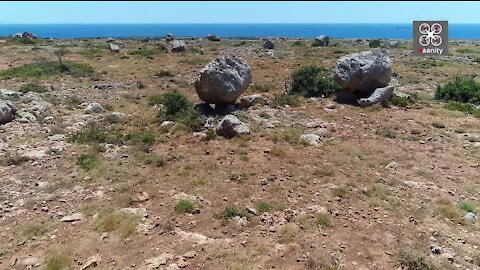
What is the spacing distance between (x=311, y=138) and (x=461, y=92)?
1121 centimetres

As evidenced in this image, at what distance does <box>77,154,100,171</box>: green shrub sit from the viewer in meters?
12.9

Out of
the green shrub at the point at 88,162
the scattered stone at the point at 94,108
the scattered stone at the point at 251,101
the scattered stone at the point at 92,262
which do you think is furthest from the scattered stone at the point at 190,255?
the scattered stone at the point at 94,108

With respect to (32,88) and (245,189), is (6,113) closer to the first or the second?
(32,88)

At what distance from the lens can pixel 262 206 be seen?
10547mm

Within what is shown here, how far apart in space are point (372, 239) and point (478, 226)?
2735 mm

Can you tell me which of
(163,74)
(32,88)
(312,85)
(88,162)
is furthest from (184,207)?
(163,74)

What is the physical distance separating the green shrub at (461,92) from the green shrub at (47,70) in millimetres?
21116

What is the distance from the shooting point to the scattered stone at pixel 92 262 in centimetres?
838

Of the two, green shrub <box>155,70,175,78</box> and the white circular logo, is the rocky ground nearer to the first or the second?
green shrub <box>155,70,175,78</box>

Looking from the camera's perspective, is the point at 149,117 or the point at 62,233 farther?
the point at 149,117

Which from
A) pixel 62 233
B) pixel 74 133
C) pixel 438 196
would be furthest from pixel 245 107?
pixel 62 233

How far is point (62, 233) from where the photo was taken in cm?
959

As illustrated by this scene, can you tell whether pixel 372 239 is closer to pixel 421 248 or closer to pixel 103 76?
pixel 421 248

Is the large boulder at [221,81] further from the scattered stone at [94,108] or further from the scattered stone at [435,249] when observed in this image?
the scattered stone at [435,249]
